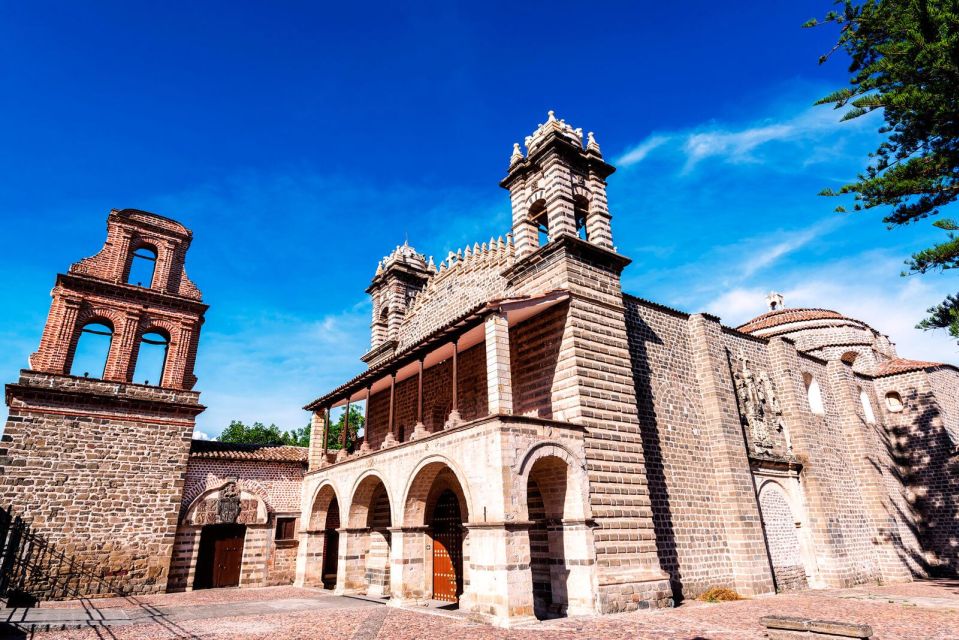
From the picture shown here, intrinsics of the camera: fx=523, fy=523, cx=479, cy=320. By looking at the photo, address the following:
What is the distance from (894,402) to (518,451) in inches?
868

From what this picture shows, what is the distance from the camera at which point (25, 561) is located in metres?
14.6

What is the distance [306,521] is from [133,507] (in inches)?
214

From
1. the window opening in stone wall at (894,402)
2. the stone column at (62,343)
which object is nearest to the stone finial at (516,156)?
the stone column at (62,343)

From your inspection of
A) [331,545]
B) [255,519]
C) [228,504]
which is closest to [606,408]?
[331,545]

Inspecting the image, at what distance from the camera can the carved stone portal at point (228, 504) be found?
1858 centimetres

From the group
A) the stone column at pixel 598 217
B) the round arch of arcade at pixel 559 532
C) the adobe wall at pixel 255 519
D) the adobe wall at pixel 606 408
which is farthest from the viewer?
the adobe wall at pixel 255 519

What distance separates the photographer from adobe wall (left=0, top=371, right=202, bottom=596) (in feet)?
52.1

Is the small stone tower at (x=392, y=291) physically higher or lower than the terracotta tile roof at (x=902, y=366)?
higher

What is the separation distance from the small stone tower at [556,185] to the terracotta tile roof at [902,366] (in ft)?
57.9

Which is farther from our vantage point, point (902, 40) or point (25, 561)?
point (25, 561)

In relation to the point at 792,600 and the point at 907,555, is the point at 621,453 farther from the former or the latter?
the point at 907,555

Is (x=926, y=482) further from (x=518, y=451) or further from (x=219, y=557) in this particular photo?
(x=219, y=557)

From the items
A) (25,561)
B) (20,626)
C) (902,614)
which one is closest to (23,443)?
(25,561)

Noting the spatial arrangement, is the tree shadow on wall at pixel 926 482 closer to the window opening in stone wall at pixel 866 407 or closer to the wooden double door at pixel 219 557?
the window opening in stone wall at pixel 866 407
